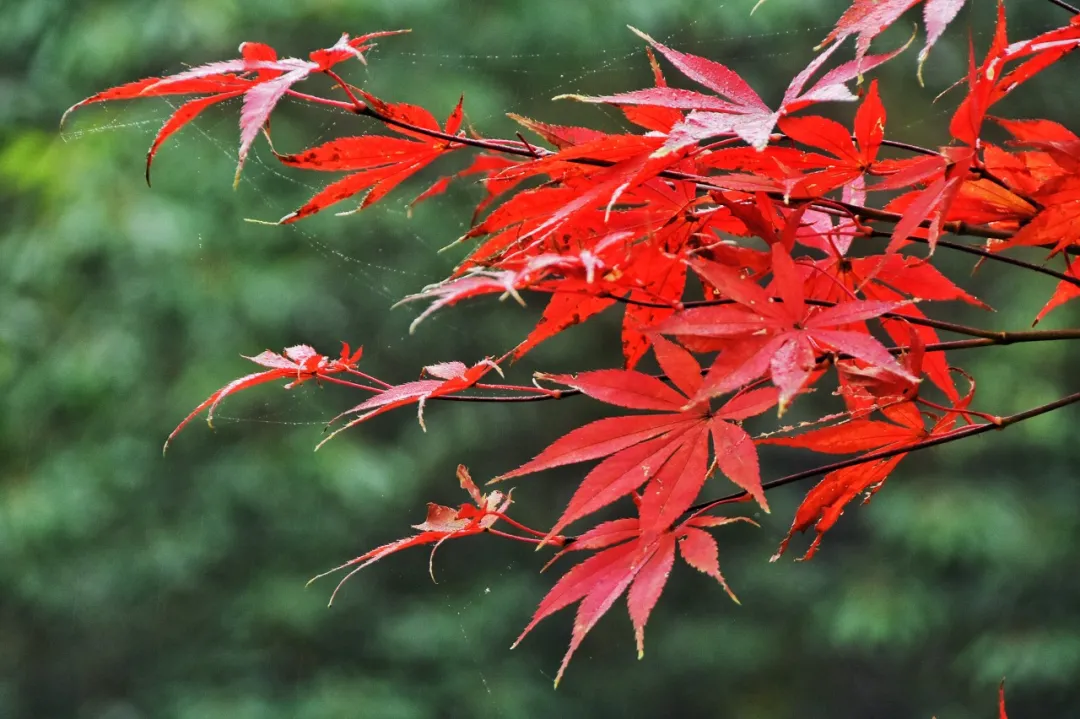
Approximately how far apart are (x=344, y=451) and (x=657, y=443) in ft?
8.29

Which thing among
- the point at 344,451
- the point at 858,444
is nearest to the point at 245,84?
the point at 858,444

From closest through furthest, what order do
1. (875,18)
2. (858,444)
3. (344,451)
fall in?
(875,18)
(858,444)
(344,451)

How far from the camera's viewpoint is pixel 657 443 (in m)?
0.46

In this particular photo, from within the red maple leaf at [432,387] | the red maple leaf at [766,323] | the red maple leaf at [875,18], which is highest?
the red maple leaf at [875,18]

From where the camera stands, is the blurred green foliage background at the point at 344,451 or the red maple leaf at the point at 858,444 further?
the blurred green foliage background at the point at 344,451

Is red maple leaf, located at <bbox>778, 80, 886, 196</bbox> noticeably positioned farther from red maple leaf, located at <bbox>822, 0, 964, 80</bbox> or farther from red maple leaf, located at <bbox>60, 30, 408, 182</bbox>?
red maple leaf, located at <bbox>60, 30, 408, 182</bbox>

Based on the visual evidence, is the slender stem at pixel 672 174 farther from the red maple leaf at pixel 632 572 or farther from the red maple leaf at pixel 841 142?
the red maple leaf at pixel 632 572

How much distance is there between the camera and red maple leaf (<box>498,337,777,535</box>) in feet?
1.45

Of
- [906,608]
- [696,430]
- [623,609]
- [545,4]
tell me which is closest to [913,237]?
[696,430]

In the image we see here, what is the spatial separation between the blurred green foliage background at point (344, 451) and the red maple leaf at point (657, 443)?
2.37 meters

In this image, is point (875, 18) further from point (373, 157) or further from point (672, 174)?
point (373, 157)

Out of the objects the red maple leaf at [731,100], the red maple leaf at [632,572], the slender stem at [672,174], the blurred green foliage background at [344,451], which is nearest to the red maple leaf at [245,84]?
the slender stem at [672,174]

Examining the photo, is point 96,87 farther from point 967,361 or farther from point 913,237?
point 913,237

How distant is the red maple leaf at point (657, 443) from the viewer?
441 mm
